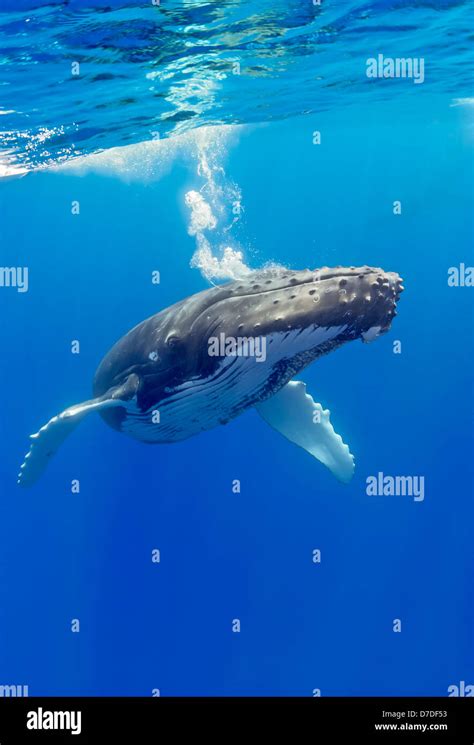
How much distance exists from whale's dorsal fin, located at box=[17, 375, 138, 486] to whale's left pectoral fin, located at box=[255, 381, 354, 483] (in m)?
2.35

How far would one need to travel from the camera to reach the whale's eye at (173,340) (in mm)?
7879

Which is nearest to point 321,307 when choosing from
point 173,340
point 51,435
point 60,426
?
point 173,340

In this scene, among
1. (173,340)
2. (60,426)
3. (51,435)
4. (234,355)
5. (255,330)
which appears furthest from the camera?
(51,435)

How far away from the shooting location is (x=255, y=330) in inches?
259

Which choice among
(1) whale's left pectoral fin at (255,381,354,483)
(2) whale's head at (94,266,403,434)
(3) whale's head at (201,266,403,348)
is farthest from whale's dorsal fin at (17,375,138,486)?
(3) whale's head at (201,266,403,348)

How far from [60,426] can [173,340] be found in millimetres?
2802

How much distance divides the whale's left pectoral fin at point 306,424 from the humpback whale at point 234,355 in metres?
0.02

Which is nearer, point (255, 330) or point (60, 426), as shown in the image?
point (255, 330)

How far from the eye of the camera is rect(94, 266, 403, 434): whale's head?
6.20 metres

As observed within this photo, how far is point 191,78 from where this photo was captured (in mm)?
18844

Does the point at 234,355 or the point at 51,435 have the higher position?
the point at 234,355

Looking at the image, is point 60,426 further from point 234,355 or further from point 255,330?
point 255,330

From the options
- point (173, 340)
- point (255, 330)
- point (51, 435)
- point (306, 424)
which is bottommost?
point (51, 435)

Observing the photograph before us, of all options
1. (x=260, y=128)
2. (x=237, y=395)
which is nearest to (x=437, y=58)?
(x=260, y=128)
